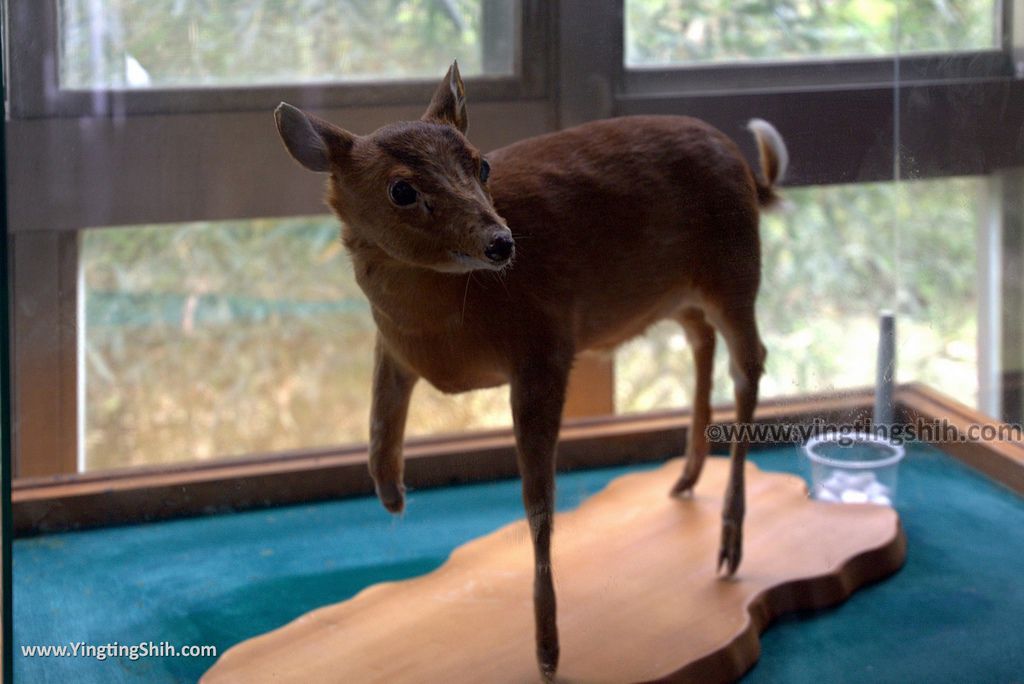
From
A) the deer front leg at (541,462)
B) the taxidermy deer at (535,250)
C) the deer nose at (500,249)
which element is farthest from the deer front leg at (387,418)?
the deer nose at (500,249)

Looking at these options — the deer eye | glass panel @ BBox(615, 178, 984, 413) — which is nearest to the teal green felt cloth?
glass panel @ BBox(615, 178, 984, 413)

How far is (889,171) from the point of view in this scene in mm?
1028

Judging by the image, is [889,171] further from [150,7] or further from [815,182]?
[150,7]

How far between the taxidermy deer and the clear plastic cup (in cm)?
13

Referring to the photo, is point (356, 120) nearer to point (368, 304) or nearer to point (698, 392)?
point (368, 304)

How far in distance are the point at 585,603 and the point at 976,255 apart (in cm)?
55

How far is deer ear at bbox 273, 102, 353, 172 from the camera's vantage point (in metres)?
0.77

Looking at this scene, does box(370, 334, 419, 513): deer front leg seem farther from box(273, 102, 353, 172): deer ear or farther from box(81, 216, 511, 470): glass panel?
box(273, 102, 353, 172): deer ear

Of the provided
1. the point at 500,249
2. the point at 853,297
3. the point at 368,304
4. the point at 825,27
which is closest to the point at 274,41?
the point at 368,304

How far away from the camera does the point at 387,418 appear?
0.95 m

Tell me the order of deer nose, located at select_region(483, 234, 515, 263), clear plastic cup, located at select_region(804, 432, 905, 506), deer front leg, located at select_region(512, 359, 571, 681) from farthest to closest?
clear plastic cup, located at select_region(804, 432, 905, 506)
deer front leg, located at select_region(512, 359, 571, 681)
deer nose, located at select_region(483, 234, 515, 263)

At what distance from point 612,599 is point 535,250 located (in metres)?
0.34

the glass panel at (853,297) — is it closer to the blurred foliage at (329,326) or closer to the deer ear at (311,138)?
the blurred foliage at (329,326)

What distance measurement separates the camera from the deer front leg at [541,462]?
875 millimetres
